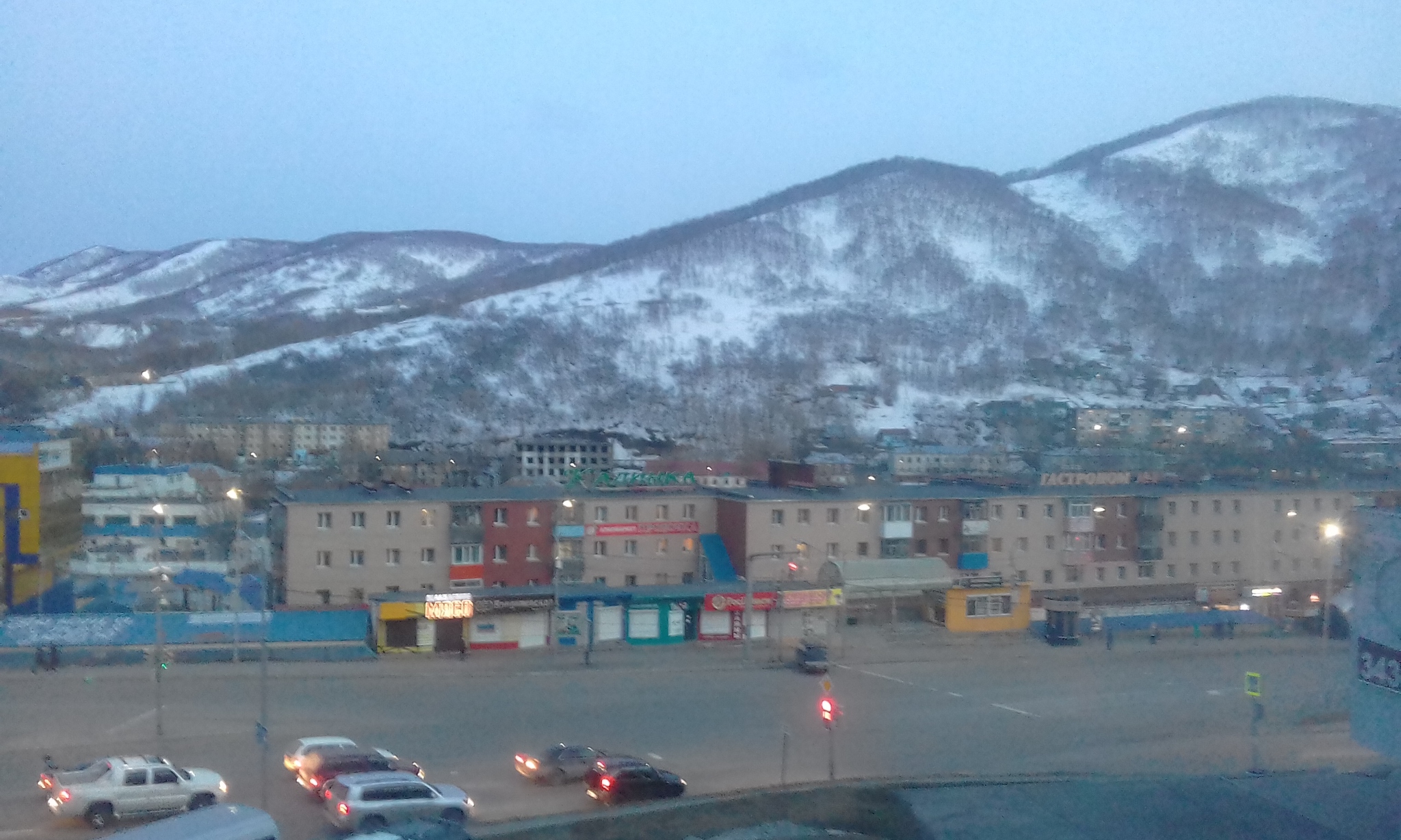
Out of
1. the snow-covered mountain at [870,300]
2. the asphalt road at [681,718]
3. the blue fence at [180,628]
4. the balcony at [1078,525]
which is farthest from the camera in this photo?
the snow-covered mountain at [870,300]

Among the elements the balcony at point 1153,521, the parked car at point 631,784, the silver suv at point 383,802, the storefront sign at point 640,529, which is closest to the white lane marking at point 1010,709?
the parked car at point 631,784

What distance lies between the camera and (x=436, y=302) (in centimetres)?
8719

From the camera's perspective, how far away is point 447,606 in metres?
14.6

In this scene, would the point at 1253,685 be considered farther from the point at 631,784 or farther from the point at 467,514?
the point at 467,514

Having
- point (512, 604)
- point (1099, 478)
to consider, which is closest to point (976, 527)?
point (1099, 478)

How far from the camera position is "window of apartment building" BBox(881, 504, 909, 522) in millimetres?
18438

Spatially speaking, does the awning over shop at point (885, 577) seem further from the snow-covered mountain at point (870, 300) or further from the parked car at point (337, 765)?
the snow-covered mountain at point (870, 300)

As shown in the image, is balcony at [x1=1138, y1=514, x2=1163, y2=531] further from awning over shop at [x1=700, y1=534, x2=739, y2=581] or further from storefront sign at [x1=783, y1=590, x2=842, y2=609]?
awning over shop at [x1=700, y1=534, x2=739, y2=581]

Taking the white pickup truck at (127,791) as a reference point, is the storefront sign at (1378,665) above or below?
above

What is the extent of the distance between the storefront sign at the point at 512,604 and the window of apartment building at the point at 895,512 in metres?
6.37

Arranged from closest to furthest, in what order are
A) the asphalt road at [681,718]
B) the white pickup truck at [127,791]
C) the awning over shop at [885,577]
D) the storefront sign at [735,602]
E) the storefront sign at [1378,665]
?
1. the storefront sign at [1378,665]
2. the white pickup truck at [127,791]
3. the asphalt road at [681,718]
4. the storefront sign at [735,602]
5. the awning over shop at [885,577]

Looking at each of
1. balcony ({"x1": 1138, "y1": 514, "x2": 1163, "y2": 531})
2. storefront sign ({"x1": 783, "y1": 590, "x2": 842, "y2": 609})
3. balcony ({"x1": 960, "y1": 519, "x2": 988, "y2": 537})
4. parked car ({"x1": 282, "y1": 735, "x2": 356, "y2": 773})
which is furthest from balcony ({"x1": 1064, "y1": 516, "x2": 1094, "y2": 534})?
parked car ({"x1": 282, "y1": 735, "x2": 356, "y2": 773})

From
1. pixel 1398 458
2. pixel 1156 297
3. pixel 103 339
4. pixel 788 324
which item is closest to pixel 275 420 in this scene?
pixel 103 339

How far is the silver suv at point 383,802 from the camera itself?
6.82 metres
